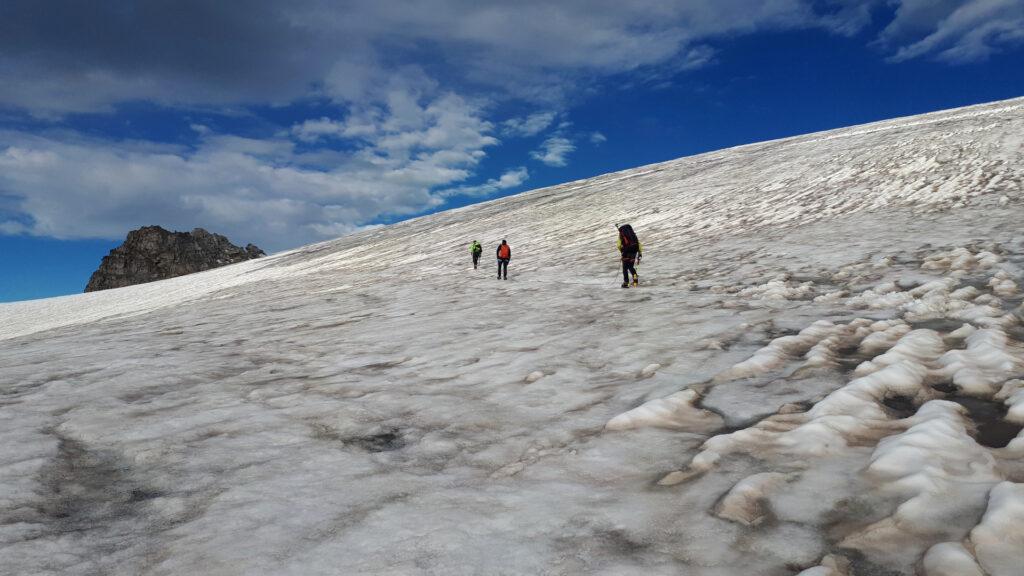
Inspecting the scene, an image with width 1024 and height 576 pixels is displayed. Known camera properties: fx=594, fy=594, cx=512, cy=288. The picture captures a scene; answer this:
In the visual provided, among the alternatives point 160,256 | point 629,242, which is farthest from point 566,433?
point 160,256

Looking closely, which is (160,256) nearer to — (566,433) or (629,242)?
(629,242)

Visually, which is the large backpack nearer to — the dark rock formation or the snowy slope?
the snowy slope

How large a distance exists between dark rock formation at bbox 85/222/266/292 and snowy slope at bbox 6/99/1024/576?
8957 cm

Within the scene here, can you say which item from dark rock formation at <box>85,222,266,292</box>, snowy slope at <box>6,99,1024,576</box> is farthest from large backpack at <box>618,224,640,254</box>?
dark rock formation at <box>85,222,266,292</box>

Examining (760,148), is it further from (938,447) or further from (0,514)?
(0,514)

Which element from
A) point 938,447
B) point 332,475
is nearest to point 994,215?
point 938,447

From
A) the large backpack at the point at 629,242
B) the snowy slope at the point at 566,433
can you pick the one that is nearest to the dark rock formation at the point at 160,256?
the large backpack at the point at 629,242

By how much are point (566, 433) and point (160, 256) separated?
103 metres

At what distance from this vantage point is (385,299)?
14.0m

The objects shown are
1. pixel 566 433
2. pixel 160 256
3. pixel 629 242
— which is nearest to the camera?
pixel 566 433

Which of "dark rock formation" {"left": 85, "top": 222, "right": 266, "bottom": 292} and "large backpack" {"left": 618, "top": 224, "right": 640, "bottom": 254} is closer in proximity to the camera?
"large backpack" {"left": 618, "top": 224, "right": 640, "bottom": 254}

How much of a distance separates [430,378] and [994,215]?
1313cm

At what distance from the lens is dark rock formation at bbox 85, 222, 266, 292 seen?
297ft

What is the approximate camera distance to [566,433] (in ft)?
14.3
